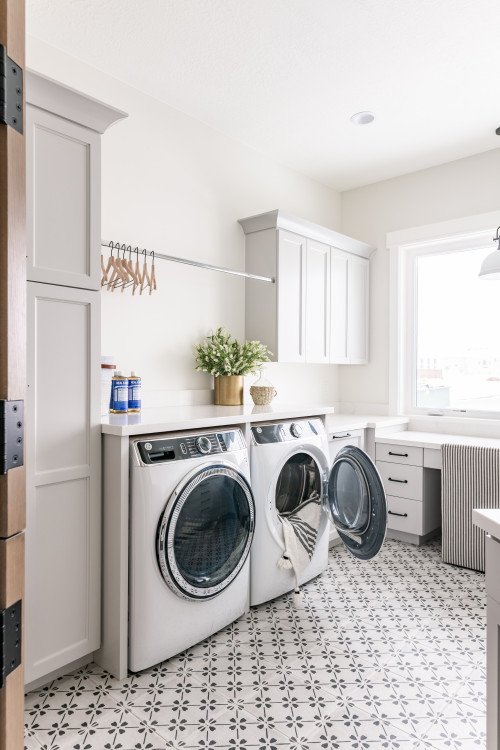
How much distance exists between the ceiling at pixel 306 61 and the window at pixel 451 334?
0.89m

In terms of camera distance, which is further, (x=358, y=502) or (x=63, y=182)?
(x=358, y=502)

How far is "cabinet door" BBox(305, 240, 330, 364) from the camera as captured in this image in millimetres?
3500

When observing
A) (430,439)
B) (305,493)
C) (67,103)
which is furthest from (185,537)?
(430,439)

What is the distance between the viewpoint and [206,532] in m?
2.11

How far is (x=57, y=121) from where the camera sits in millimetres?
1816

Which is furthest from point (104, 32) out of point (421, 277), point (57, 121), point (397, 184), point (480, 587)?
point (480, 587)

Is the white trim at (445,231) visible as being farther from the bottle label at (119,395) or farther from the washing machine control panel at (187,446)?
the bottle label at (119,395)

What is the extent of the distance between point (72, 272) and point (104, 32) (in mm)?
1277

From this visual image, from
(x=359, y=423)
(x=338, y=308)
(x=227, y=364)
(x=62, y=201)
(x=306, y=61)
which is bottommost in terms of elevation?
(x=359, y=423)

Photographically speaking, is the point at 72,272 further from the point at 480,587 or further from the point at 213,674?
the point at 480,587

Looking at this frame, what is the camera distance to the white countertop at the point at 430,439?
3.28 metres

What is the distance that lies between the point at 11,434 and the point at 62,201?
1182 mm

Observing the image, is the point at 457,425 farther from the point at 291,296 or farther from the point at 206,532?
the point at 206,532

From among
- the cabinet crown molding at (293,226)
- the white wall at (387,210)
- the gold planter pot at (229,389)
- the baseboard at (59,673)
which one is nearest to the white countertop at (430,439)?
the white wall at (387,210)
